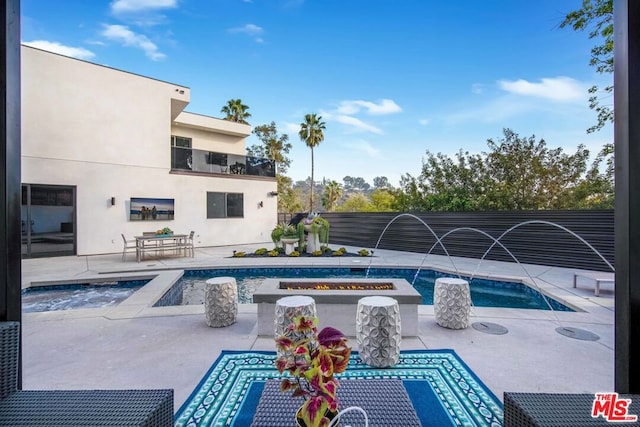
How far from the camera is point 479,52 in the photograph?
36.8ft

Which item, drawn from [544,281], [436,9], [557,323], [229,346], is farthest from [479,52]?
[229,346]

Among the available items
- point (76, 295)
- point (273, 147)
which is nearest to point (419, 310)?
point (76, 295)

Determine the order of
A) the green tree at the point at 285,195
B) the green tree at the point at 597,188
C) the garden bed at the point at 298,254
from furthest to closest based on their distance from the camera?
the green tree at the point at 285,195 < the green tree at the point at 597,188 < the garden bed at the point at 298,254

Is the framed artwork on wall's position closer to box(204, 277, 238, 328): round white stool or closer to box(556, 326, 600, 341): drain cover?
box(204, 277, 238, 328): round white stool

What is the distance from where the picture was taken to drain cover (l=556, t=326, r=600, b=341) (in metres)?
3.35

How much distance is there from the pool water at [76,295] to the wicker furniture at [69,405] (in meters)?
4.13

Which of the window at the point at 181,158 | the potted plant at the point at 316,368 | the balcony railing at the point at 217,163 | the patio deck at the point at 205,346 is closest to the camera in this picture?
the potted plant at the point at 316,368

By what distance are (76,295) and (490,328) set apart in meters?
6.89

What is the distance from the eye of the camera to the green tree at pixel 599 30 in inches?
331

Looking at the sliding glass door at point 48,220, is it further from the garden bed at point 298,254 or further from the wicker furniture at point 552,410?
the wicker furniture at point 552,410

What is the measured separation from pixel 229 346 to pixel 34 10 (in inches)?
467

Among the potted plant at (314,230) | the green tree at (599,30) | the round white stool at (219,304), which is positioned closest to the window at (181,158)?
the potted plant at (314,230)

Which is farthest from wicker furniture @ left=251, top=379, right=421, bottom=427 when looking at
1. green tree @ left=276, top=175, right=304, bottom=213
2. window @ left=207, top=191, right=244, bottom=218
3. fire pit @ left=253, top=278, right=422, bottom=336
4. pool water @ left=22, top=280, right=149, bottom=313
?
green tree @ left=276, top=175, right=304, bottom=213

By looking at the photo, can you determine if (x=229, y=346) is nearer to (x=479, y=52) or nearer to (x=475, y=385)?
(x=475, y=385)
